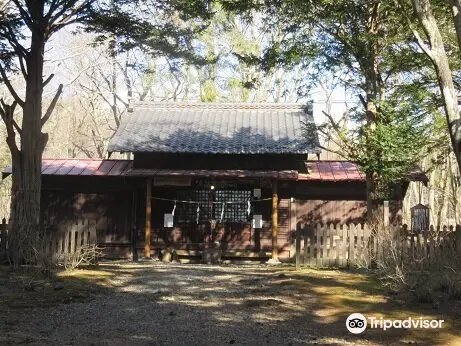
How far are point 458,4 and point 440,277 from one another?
14.5ft

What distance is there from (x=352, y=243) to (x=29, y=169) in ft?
27.3

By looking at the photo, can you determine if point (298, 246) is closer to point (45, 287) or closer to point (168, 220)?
point (168, 220)

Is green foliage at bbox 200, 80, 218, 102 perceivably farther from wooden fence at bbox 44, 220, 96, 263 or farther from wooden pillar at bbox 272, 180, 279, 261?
wooden fence at bbox 44, 220, 96, 263

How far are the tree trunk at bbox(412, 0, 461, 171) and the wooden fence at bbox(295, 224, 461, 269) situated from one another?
3444 millimetres

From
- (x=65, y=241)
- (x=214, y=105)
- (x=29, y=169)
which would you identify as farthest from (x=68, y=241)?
(x=214, y=105)

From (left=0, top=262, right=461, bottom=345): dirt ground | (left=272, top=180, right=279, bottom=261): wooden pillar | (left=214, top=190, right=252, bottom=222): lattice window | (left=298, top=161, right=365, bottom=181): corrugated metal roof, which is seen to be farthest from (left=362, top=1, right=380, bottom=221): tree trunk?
(left=214, top=190, right=252, bottom=222): lattice window

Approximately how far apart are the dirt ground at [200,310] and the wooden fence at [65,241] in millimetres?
889

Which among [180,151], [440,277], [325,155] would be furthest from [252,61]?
[325,155]

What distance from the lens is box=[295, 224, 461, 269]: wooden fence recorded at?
10.9 metres

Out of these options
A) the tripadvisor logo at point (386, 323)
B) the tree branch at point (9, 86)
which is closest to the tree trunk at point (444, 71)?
the tripadvisor logo at point (386, 323)

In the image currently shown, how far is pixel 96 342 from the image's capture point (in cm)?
547

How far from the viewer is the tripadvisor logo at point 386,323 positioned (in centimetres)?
626

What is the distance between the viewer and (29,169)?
11914 mm

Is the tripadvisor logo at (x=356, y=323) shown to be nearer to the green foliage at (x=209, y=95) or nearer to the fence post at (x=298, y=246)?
the fence post at (x=298, y=246)
